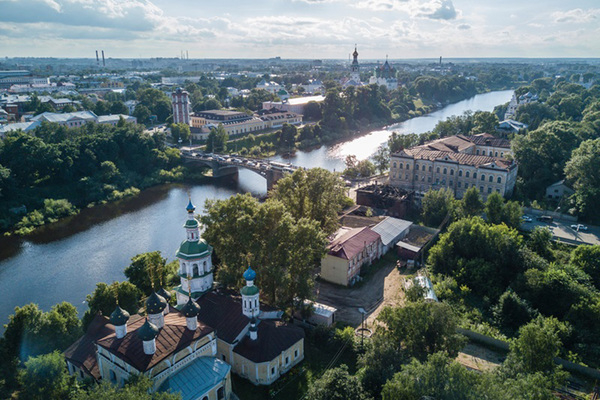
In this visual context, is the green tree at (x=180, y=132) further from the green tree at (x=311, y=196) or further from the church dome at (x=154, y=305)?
the church dome at (x=154, y=305)

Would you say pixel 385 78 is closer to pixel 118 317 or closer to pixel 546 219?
Answer: pixel 546 219

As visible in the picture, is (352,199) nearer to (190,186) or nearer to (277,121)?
(190,186)

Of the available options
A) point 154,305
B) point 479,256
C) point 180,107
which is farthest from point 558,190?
point 180,107

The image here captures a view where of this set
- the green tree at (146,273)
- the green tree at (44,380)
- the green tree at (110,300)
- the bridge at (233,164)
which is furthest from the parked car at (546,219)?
the green tree at (44,380)

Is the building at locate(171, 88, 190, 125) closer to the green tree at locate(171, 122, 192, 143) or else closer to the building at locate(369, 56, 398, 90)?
the green tree at locate(171, 122, 192, 143)

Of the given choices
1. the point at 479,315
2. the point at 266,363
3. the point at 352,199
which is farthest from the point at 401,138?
the point at 266,363

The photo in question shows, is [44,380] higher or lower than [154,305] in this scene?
lower
